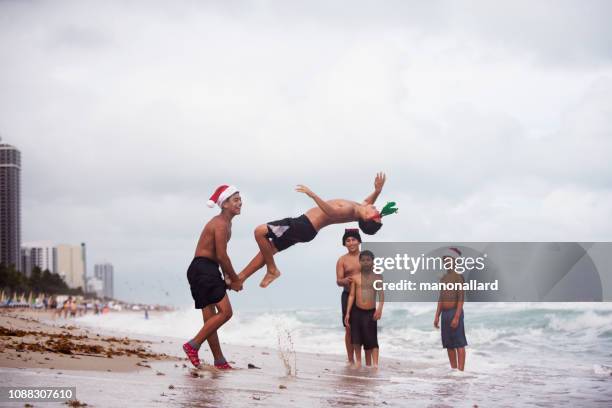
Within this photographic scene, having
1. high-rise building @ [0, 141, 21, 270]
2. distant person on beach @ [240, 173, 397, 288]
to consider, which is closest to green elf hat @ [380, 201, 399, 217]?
distant person on beach @ [240, 173, 397, 288]

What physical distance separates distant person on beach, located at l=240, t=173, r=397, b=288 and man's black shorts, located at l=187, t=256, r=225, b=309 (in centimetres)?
69

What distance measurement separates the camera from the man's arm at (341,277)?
1068 cm

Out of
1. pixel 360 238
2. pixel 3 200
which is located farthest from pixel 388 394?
pixel 3 200

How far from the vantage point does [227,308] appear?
909cm

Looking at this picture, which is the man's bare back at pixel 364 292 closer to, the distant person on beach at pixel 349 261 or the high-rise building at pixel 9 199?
the distant person on beach at pixel 349 261

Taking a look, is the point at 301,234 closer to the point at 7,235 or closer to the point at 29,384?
the point at 29,384

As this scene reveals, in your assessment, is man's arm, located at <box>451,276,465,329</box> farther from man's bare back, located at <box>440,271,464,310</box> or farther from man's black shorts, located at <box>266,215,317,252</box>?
man's black shorts, located at <box>266,215,317,252</box>

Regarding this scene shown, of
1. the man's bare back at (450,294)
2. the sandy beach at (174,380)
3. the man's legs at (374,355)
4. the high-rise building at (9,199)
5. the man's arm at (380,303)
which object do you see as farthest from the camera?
the high-rise building at (9,199)

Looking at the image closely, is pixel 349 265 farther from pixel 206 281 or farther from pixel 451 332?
pixel 206 281

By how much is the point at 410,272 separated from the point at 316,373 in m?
1.90

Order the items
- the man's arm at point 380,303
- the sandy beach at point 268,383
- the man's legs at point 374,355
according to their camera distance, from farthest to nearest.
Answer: the man's legs at point 374,355
the man's arm at point 380,303
the sandy beach at point 268,383

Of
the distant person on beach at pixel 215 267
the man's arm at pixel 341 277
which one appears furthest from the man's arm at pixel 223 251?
the man's arm at pixel 341 277

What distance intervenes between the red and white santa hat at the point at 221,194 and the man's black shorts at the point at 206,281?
70 cm

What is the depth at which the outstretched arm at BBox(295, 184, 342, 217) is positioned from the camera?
27.3 feet
